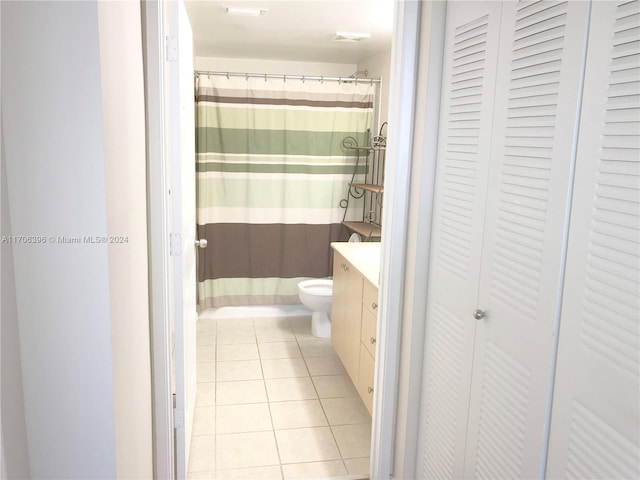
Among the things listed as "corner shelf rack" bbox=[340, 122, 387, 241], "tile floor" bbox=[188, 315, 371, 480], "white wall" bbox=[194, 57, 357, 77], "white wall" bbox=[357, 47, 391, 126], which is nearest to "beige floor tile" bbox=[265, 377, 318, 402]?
"tile floor" bbox=[188, 315, 371, 480]

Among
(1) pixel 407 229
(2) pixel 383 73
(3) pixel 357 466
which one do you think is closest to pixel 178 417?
(3) pixel 357 466

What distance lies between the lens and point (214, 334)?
13.4ft

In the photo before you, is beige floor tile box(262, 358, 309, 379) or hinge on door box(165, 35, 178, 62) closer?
hinge on door box(165, 35, 178, 62)

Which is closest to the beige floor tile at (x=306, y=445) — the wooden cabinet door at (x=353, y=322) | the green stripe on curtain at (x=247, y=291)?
the wooden cabinet door at (x=353, y=322)

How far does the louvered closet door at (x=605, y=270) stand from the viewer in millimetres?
1019

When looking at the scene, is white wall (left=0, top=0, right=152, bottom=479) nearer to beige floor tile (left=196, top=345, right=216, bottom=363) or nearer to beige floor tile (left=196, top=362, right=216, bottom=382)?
beige floor tile (left=196, top=362, right=216, bottom=382)

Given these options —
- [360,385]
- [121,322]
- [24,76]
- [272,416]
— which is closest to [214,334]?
[272,416]

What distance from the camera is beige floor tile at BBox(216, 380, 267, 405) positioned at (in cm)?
303

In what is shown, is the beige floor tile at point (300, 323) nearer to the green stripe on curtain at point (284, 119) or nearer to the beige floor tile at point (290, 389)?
the beige floor tile at point (290, 389)

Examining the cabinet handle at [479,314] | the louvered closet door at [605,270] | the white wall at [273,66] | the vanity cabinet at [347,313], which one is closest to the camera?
the louvered closet door at [605,270]

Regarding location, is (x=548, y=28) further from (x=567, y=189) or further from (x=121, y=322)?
(x=121, y=322)

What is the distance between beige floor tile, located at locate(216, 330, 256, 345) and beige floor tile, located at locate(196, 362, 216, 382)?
0.40m

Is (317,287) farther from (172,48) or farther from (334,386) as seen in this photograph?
(172,48)

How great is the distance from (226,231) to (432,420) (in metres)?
→ 2.73
